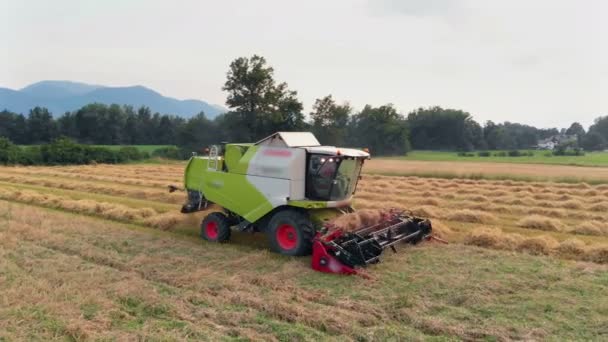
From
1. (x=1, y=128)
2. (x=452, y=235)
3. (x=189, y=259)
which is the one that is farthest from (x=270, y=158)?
(x=1, y=128)

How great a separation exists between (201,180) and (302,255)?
316 centimetres

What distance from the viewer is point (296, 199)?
938cm

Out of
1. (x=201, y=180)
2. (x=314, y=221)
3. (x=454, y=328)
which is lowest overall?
(x=454, y=328)

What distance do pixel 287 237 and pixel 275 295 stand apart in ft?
8.35

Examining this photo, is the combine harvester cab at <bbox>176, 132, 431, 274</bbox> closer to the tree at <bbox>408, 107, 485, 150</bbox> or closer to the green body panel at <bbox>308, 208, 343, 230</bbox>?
the green body panel at <bbox>308, 208, 343, 230</bbox>

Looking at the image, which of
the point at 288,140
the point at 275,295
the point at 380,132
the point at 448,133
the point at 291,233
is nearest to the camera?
the point at 275,295

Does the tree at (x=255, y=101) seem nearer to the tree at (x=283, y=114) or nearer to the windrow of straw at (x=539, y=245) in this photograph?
the tree at (x=283, y=114)

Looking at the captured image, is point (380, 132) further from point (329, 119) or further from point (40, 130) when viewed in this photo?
point (40, 130)

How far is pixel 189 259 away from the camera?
8797mm

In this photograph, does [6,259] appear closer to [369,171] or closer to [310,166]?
[310,166]

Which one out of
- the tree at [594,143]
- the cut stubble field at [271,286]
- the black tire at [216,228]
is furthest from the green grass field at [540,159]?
the black tire at [216,228]

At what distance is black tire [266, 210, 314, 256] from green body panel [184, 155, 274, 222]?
14.3 inches

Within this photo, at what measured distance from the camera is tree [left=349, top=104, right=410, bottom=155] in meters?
58.2

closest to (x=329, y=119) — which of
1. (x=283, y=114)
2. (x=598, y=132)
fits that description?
(x=283, y=114)
